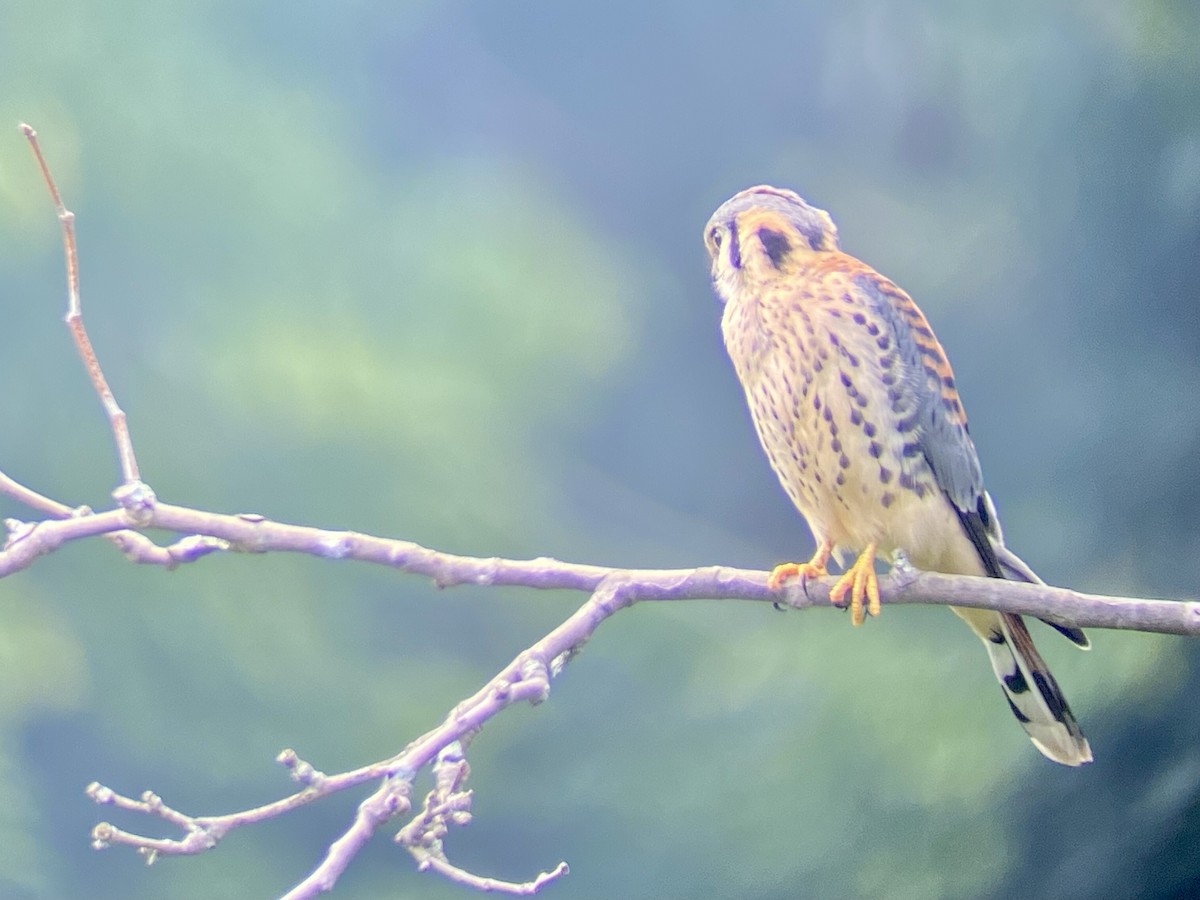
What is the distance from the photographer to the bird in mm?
1729

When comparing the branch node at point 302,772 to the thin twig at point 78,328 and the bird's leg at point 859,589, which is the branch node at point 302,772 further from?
the bird's leg at point 859,589

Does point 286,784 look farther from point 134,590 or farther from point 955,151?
point 955,151

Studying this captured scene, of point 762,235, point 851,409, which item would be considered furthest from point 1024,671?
point 762,235

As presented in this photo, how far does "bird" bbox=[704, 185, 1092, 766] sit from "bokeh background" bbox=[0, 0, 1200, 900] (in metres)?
0.13

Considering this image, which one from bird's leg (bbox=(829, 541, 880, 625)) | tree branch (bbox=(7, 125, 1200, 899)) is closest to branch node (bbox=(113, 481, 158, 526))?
tree branch (bbox=(7, 125, 1200, 899))

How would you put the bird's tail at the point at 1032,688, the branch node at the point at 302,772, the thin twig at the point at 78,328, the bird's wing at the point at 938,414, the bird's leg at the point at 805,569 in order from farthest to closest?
the bird's tail at the point at 1032,688 → the bird's wing at the point at 938,414 → the bird's leg at the point at 805,569 → the thin twig at the point at 78,328 → the branch node at the point at 302,772

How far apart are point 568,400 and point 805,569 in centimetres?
53

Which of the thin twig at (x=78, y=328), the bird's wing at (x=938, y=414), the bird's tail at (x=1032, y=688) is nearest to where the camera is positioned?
the thin twig at (x=78, y=328)

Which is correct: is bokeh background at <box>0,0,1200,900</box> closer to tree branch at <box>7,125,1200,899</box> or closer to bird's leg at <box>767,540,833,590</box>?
bird's leg at <box>767,540,833,590</box>

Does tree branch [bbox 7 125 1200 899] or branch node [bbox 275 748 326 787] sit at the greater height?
tree branch [bbox 7 125 1200 899]

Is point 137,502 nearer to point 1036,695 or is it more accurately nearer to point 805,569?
point 805,569

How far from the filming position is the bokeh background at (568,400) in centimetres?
177

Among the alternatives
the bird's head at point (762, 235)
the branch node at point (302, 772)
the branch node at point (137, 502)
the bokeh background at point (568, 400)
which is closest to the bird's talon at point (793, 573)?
the bokeh background at point (568, 400)

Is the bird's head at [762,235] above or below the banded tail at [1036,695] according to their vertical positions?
above
